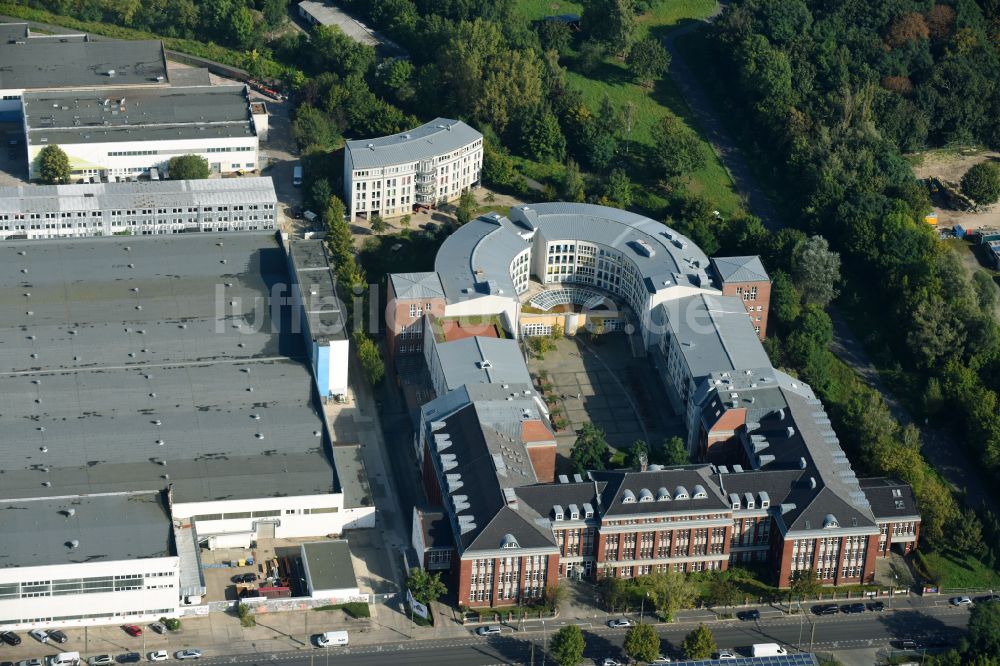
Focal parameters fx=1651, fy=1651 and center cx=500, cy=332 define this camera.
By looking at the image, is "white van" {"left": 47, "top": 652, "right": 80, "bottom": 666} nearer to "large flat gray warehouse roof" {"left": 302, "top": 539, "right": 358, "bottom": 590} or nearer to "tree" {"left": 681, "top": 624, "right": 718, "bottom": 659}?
"large flat gray warehouse roof" {"left": 302, "top": 539, "right": 358, "bottom": 590}

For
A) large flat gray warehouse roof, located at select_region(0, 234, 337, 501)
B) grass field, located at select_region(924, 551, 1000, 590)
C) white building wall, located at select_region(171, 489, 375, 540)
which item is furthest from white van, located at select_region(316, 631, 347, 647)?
grass field, located at select_region(924, 551, 1000, 590)

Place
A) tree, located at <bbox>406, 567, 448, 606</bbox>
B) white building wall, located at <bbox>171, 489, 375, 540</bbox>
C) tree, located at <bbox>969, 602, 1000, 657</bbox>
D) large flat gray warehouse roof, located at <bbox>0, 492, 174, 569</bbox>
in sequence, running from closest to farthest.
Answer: large flat gray warehouse roof, located at <bbox>0, 492, 174, 569</bbox> → tree, located at <bbox>969, 602, 1000, 657</bbox> → tree, located at <bbox>406, 567, 448, 606</bbox> → white building wall, located at <bbox>171, 489, 375, 540</bbox>

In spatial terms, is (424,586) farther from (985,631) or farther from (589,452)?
(985,631)

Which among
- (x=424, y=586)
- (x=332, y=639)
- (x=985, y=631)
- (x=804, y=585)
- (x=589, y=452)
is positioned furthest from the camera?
(x=589, y=452)

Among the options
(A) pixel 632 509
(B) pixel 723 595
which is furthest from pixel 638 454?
(B) pixel 723 595

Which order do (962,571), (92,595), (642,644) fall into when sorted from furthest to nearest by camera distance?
(962,571) → (92,595) → (642,644)

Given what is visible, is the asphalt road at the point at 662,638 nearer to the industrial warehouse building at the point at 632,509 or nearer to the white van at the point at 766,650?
the white van at the point at 766,650

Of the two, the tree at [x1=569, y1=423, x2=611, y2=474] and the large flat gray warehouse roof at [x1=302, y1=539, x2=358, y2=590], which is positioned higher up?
the tree at [x1=569, y1=423, x2=611, y2=474]
